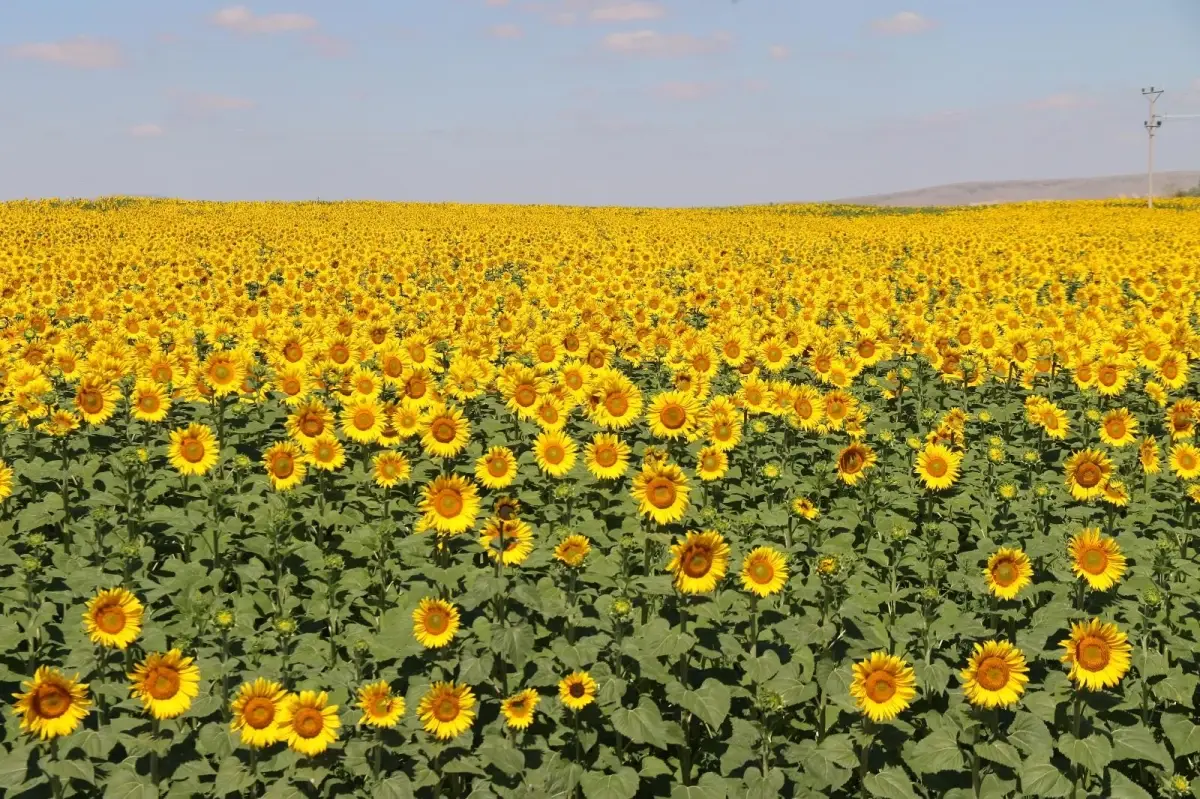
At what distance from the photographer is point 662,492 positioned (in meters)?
6.23

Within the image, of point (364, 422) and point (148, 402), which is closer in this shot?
point (364, 422)

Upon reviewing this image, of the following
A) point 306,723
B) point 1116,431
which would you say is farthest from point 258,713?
point 1116,431

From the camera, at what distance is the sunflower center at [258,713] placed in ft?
16.0

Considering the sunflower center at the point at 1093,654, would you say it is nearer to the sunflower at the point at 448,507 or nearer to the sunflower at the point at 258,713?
the sunflower at the point at 448,507

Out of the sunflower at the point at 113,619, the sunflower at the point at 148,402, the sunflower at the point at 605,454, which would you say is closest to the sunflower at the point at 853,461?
the sunflower at the point at 605,454

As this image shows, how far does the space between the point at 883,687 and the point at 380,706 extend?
9.17 ft

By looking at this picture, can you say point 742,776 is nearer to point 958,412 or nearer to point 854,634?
point 854,634

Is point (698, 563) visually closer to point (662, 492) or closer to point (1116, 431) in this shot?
point (662, 492)

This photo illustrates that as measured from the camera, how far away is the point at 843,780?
16.9 ft

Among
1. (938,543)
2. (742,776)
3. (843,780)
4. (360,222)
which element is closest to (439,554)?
(742,776)

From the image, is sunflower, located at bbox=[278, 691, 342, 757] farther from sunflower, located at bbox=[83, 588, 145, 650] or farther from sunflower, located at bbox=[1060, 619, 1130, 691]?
sunflower, located at bbox=[1060, 619, 1130, 691]

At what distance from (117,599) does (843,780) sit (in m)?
4.28

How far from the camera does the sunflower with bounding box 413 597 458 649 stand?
18.0 feet

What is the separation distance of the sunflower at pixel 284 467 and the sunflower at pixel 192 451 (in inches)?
27.4
